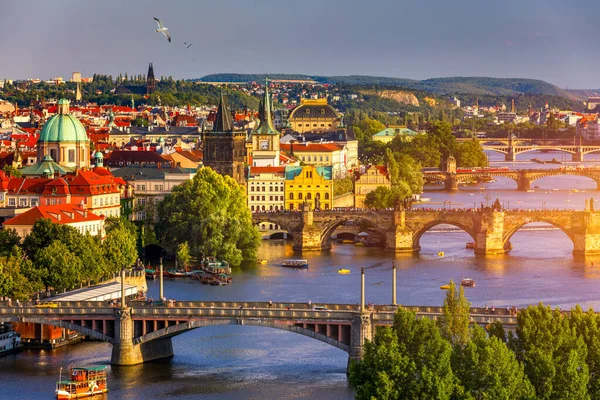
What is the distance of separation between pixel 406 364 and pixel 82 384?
926 centimetres

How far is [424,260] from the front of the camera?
213ft

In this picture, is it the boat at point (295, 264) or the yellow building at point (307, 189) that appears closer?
the boat at point (295, 264)

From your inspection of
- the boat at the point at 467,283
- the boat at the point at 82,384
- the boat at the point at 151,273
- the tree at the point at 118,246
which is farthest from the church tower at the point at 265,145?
the boat at the point at 82,384

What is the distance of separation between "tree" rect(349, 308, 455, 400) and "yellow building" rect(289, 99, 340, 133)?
326 feet

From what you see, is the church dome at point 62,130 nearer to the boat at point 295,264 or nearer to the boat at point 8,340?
the boat at point 295,264

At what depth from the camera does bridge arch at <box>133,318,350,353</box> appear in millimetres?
40594

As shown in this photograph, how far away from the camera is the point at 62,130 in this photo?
71312 millimetres

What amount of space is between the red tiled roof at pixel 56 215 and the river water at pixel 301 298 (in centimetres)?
333

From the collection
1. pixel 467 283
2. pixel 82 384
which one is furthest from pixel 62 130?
pixel 82 384

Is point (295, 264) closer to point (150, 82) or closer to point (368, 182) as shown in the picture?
point (368, 182)

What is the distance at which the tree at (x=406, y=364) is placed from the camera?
1264 inches

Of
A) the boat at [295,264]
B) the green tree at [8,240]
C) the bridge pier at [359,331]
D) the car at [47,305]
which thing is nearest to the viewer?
the bridge pier at [359,331]

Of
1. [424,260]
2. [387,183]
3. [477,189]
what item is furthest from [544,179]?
[424,260]

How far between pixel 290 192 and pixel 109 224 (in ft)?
57.6
